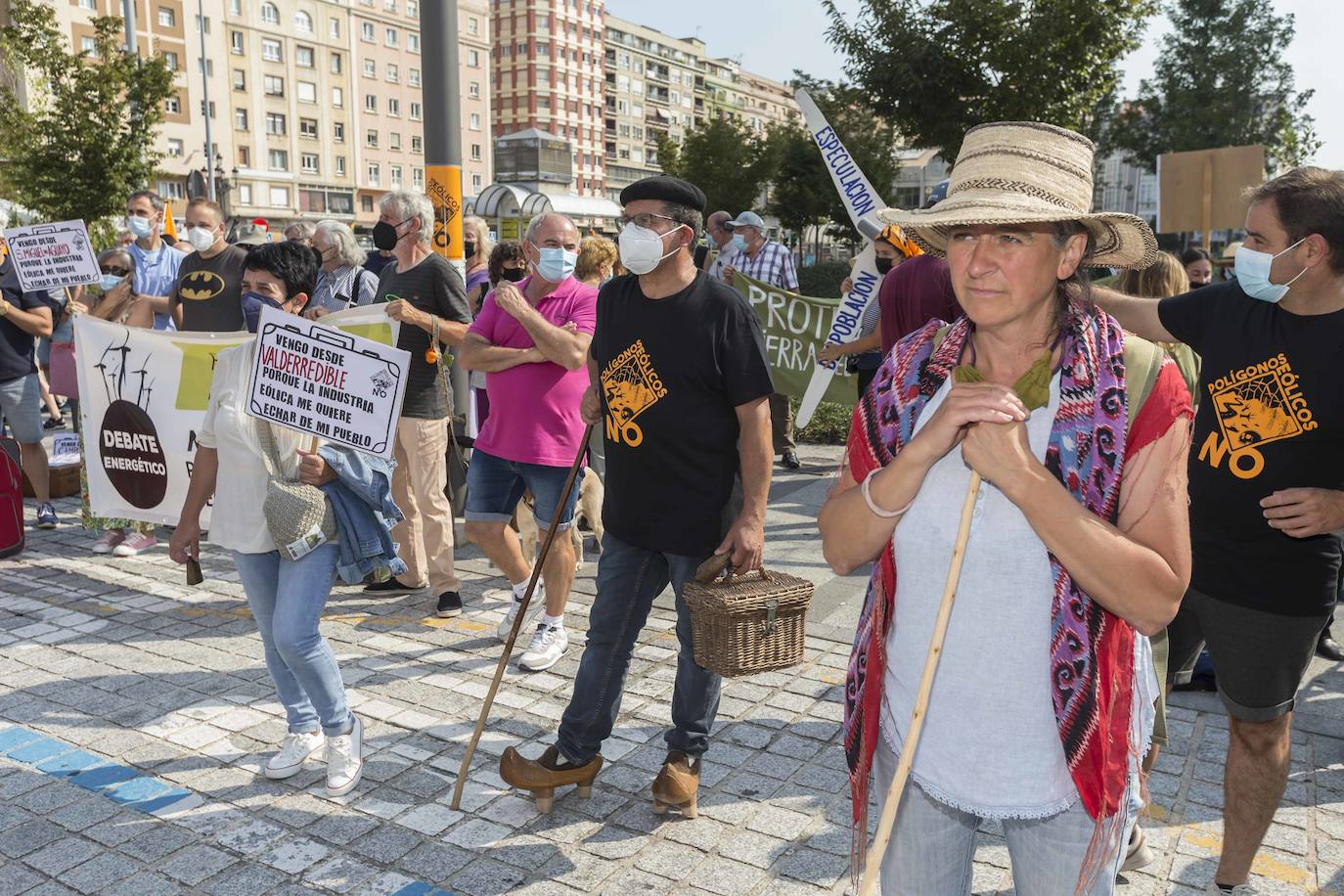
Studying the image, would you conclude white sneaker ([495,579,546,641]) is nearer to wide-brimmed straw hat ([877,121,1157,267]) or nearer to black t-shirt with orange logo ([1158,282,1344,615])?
black t-shirt with orange logo ([1158,282,1344,615])

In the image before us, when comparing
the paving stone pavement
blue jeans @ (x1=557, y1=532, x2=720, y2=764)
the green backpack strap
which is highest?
the green backpack strap

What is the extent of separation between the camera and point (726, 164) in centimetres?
4803

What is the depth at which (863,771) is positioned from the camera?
2.17m

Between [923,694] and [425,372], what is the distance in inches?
180

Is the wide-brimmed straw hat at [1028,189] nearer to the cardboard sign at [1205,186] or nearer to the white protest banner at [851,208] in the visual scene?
the white protest banner at [851,208]

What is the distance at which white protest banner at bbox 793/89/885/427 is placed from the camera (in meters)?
7.47

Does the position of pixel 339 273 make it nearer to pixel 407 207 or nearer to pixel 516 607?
pixel 407 207

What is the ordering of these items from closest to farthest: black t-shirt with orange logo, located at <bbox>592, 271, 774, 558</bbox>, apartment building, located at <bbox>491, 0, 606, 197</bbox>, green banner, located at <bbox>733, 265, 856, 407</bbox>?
black t-shirt with orange logo, located at <bbox>592, 271, 774, 558</bbox>, green banner, located at <bbox>733, 265, 856, 407</bbox>, apartment building, located at <bbox>491, 0, 606, 197</bbox>

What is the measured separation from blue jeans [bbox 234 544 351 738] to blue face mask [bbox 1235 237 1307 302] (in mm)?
3166

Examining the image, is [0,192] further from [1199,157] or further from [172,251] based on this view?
[1199,157]

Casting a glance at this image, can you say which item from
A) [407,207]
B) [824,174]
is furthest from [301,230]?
[824,174]

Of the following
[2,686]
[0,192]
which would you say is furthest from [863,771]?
[0,192]

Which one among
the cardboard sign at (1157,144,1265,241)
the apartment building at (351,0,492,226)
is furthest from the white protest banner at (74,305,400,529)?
the apartment building at (351,0,492,226)

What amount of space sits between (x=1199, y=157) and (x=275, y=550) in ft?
23.4
